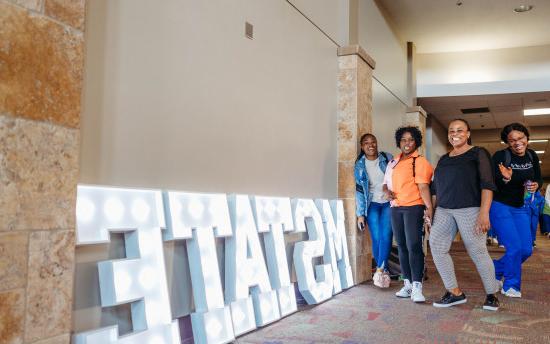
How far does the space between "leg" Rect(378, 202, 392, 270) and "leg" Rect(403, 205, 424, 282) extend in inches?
23.6

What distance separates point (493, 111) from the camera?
10.8 meters

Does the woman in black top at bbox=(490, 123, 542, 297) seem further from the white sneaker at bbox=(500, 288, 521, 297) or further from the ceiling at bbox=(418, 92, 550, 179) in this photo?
the ceiling at bbox=(418, 92, 550, 179)

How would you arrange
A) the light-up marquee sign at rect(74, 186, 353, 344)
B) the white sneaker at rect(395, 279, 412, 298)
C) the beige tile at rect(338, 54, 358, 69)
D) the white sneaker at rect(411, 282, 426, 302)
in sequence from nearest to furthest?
1. the light-up marquee sign at rect(74, 186, 353, 344)
2. the white sneaker at rect(411, 282, 426, 302)
3. the white sneaker at rect(395, 279, 412, 298)
4. the beige tile at rect(338, 54, 358, 69)

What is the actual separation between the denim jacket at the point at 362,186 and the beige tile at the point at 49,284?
317 centimetres

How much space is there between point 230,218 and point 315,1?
95.5 inches

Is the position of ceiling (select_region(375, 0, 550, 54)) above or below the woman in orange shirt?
above

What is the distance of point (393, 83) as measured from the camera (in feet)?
25.0

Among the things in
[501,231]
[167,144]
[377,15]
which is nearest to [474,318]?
[501,231]

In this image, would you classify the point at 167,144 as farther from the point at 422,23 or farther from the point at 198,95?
the point at 422,23

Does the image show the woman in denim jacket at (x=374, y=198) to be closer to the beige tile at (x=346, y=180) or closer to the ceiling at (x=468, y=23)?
the beige tile at (x=346, y=180)

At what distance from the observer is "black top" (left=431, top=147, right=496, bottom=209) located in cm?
342

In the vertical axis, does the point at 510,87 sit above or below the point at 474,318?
above

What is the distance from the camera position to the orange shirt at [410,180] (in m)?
3.84

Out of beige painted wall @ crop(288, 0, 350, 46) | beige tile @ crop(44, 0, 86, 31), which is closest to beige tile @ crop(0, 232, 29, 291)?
beige tile @ crop(44, 0, 86, 31)
